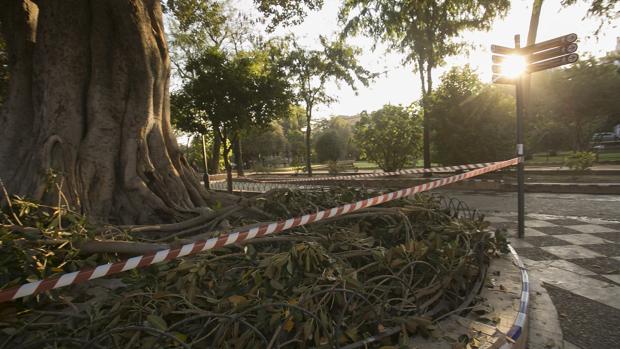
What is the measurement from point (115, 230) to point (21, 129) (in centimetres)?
255

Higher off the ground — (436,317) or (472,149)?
(472,149)

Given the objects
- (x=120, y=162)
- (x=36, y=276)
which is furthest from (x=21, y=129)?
(x=36, y=276)

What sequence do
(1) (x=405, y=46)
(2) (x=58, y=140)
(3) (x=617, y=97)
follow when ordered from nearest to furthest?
(2) (x=58, y=140) < (1) (x=405, y=46) < (3) (x=617, y=97)

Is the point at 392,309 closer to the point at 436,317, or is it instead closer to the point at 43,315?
the point at 436,317

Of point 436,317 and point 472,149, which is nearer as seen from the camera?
point 436,317

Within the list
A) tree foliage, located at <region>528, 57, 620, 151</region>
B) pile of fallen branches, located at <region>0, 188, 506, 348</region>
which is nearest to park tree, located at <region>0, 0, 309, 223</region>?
pile of fallen branches, located at <region>0, 188, 506, 348</region>

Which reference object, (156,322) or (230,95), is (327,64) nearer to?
(230,95)

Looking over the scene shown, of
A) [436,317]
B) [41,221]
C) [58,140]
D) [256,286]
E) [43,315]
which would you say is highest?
[58,140]

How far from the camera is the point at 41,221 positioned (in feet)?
11.2

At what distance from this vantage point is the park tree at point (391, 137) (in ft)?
45.8

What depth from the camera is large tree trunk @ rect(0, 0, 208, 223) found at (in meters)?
4.46

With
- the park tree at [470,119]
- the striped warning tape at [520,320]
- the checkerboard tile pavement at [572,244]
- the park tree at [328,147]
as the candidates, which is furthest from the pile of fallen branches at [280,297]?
the park tree at [328,147]

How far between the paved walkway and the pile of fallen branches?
0.60 metres

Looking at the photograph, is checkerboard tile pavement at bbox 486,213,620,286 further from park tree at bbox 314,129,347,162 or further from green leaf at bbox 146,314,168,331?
park tree at bbox 314,129,347,162
